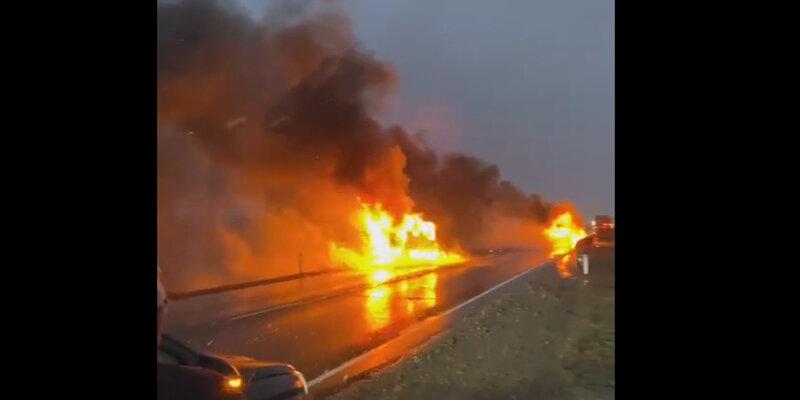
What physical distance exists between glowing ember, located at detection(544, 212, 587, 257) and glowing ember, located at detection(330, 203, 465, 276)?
43 cm

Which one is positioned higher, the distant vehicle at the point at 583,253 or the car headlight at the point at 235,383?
the distant vehicle at the point at 583,253

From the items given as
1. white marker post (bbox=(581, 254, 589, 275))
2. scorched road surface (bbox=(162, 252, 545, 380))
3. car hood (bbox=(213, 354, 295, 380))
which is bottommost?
car hood (bbox=(213, 354, 295, 380))

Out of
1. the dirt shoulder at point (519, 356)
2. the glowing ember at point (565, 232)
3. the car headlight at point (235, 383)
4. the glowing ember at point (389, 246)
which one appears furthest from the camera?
the glowing ember at point (389, 246)

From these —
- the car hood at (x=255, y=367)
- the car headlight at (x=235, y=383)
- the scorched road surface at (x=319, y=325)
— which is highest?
the scorched road surface at (x=319, y=325)

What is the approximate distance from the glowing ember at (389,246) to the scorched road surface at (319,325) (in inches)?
5.6

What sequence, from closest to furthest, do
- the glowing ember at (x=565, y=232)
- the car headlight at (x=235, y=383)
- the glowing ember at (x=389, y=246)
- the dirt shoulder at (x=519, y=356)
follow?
the car headlight at (x=235, y=383) → the dirt shoulder at (x=519, y=356) → the glowing ember at (x=565, y=232) → the glowing ember at (x=389, y=246)

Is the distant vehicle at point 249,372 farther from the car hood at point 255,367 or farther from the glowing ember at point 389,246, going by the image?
the glowing ember at point 389,246

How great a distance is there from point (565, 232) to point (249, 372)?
1.52m

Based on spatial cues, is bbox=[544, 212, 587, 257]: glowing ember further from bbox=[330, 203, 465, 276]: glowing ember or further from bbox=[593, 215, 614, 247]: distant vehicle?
bbox=[330, 203, 465, 276]: glowing ember

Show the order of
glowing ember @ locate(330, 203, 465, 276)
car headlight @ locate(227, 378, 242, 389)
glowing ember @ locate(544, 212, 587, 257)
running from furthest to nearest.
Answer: glowing ember @ locate(330, 203, 465, 276) → glowing ember @ locate(544, 212, 587, 257) → car headlight @ locate(227, 378, 242, 389)

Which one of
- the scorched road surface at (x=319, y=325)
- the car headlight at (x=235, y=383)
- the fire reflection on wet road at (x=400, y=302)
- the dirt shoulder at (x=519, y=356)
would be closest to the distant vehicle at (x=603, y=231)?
the dirt shoulder at (x=519, y=356)

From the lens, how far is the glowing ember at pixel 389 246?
9.91ft

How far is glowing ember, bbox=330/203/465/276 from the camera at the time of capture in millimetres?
Answer: 3021

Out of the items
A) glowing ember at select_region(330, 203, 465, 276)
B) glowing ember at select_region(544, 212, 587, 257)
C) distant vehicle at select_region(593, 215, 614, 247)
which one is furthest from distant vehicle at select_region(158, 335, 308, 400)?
distant vehicle at select_region(593, 215, 614, 247)
